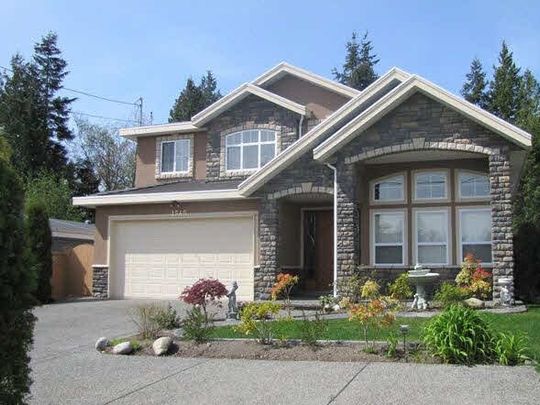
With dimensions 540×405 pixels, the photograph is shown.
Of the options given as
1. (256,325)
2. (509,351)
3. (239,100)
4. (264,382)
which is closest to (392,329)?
(256,325)

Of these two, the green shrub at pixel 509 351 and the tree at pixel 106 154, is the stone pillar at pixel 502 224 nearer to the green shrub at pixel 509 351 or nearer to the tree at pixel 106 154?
the green shrub at pixel 509 351

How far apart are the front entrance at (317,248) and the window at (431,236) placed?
3.14 metres

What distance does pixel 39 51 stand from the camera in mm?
45969

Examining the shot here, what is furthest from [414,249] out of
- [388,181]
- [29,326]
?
[29,326]

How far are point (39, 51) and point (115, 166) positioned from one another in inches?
384

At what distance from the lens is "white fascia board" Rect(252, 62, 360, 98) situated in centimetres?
2129

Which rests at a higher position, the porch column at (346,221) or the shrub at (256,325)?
the porch column at (346,221)

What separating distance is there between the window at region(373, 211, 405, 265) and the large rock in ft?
29.7

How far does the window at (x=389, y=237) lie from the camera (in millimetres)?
17844

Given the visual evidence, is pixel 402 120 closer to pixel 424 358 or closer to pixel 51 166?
pixel 424 358

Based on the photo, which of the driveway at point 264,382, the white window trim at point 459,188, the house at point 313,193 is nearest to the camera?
the driveway at point 264,382

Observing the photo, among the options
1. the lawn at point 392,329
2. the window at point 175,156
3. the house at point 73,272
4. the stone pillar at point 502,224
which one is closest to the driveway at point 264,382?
the lawn at point 392,329

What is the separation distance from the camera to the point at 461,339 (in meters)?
8.65

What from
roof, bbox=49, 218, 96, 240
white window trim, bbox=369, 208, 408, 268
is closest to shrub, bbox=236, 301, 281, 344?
white window trim, bbox=369, 208, 408, 268
